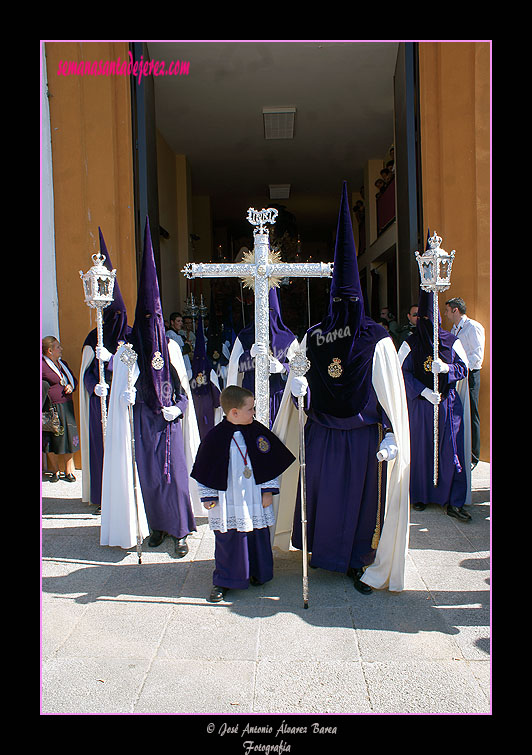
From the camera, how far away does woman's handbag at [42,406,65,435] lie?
21.7 feet

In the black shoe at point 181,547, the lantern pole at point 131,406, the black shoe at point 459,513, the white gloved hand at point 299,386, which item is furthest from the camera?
the black shoe at point 459,513

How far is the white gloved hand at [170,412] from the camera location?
460 centimetres

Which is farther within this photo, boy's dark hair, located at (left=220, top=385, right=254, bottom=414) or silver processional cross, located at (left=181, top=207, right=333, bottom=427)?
silver processional cross, located at (left=181, top=207, right=333, bottom=427)

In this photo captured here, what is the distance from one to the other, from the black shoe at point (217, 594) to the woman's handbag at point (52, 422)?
352 centimetres

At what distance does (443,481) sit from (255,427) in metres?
2.49

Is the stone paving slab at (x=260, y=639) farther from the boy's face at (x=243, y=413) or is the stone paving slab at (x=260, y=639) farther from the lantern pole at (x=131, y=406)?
the boy's face at (x=243, y=413)

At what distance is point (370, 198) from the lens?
14289mm

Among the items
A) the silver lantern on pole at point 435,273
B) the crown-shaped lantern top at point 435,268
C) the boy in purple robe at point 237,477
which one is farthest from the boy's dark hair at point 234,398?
the crown-shaped lantern top at point 435,268

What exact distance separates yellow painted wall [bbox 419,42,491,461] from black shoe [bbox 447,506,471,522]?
211 cm

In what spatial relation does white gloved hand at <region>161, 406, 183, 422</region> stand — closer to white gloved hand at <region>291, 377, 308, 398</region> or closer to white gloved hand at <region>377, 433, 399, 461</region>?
white gloved hand at <region>291, 377, 308, 398</region>

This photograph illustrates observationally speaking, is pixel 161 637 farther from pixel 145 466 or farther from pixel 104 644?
pixel 145 466

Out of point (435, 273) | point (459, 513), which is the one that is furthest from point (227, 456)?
point (459, 513)

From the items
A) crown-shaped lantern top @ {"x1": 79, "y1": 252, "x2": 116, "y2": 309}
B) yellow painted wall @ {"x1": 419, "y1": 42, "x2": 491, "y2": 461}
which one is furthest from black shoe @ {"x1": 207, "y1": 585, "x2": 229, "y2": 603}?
yellow painted wall @ {"x1": 419, "y1": 42, "x2": 491, "y2": 461}

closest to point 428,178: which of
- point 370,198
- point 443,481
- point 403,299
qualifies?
point 403,299
